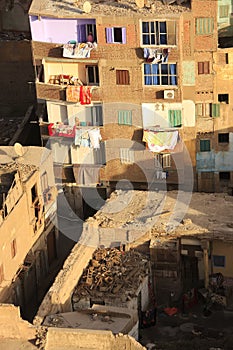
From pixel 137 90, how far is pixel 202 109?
424 centimetres

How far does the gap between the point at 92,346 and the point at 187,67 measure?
804 inches

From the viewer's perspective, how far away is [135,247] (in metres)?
44.7

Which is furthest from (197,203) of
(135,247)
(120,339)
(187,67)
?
(120,339)

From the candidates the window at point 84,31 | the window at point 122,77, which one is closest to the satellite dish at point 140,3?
the window at point 84,31

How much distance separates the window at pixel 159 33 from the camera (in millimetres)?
47562

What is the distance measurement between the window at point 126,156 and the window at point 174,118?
3.31 m

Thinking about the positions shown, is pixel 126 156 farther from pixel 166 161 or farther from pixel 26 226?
pixel 26 226

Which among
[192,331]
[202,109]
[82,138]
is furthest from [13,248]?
[202,109]

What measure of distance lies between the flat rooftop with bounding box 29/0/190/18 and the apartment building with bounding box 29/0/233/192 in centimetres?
6

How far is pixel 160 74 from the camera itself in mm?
49188

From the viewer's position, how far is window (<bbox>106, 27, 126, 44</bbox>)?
48400 mm

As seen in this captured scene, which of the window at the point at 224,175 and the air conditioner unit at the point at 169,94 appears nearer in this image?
the air conditioner unit at the point at 169,94

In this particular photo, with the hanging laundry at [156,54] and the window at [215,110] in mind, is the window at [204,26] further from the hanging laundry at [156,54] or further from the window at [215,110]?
the window at [215,110]

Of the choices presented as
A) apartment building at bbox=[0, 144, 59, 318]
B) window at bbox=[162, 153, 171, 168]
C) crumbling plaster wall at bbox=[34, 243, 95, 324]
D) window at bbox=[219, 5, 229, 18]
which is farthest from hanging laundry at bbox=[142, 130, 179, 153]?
crumbling plaster wall at bbox=[34, 243, 95, 324]
